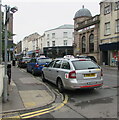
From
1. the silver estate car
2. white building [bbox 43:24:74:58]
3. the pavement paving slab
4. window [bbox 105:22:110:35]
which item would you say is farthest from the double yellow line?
white building [bbox 43:24:74:58]

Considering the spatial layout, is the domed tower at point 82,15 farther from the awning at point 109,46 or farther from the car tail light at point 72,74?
the car tail light at point 72,74

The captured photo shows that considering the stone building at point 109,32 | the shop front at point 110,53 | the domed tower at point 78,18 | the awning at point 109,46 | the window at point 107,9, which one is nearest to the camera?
the awning at point 109,46

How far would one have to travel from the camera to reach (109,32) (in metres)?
25.1

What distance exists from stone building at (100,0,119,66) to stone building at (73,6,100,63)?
1333 mm

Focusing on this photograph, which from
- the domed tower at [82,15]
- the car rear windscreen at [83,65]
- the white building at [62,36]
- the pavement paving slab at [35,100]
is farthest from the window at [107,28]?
the white building at [62,36]

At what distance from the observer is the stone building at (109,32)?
23.6m

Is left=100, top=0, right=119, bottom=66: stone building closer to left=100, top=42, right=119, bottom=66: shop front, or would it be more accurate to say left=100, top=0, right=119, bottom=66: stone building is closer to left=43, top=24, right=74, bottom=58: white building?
left=100, top=42, right=119, bottom=66: shop front

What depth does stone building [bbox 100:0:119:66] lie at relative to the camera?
23562 millimetres

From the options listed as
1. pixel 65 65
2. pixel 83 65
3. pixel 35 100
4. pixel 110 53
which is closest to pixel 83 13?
pixel 110 53

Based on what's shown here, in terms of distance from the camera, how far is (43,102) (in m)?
5.61

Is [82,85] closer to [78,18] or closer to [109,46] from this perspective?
[109,46]

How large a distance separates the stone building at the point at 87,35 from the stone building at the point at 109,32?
1333 millimetres

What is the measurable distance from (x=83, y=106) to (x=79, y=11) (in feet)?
116

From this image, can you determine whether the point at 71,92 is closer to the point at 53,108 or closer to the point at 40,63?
the point at 53,108
